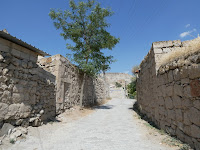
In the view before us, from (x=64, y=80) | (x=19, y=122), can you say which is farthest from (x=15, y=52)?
(x=64, y=80)

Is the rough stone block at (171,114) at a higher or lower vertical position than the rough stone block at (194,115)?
lower

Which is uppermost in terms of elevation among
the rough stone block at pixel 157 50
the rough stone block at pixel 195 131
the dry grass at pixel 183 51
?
the rough stone block at pixel 157 50

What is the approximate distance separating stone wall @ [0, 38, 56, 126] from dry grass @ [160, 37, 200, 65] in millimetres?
4318

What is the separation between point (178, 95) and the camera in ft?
10.7

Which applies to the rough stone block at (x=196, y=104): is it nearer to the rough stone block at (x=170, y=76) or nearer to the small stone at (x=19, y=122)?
the rough stone block at (x=170, y=76)

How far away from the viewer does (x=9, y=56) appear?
3.65 meters

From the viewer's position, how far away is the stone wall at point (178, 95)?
264 cm

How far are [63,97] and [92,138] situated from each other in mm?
3843

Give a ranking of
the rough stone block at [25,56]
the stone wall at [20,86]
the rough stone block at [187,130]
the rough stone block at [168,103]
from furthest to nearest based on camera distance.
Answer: the rough stone block at [25,56] < the rough stone block at [168,103] < the stone wall at [20,86] < the rough stone block at [187,130]

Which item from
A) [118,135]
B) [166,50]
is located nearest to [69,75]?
[118,135]

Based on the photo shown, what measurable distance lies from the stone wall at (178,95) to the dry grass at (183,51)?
0.14m

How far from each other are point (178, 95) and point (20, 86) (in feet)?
14.3

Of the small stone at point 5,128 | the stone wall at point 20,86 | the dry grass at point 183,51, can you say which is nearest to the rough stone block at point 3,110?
the stone wall at point 20,86

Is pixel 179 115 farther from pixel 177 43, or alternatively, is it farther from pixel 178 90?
pixel 177 43
